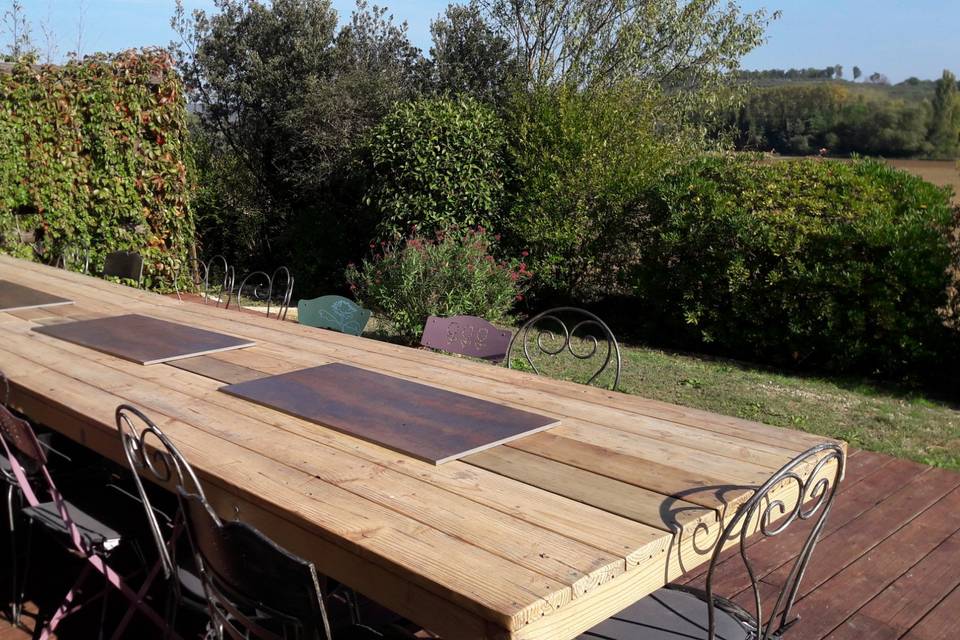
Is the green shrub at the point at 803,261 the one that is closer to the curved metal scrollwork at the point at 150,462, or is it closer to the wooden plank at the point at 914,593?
the wooden plank at the point at 914,593

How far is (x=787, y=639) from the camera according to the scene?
8.98 ft

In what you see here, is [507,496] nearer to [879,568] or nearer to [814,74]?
[879,568]

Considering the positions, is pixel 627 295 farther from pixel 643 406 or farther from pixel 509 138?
pixel 643 406

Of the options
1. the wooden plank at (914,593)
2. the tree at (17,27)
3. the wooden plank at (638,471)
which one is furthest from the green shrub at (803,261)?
the tree at (17,27)

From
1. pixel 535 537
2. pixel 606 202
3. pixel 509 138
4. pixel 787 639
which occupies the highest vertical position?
pixel 509 138

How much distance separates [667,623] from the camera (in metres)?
2.09

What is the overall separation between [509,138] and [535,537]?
7.81m

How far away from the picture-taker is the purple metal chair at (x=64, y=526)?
2346 mm

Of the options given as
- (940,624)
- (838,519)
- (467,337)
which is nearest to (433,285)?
(467,337)

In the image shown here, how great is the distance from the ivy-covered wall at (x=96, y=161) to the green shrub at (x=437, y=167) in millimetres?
2086

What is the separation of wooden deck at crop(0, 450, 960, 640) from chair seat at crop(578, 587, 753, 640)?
2.52 ft

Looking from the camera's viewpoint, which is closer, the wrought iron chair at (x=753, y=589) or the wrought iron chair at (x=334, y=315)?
the wrought iron chair at (x=753, y=589)

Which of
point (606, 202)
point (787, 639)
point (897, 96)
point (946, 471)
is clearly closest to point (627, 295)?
point (606, 202)

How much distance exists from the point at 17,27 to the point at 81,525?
12454 millimetres
